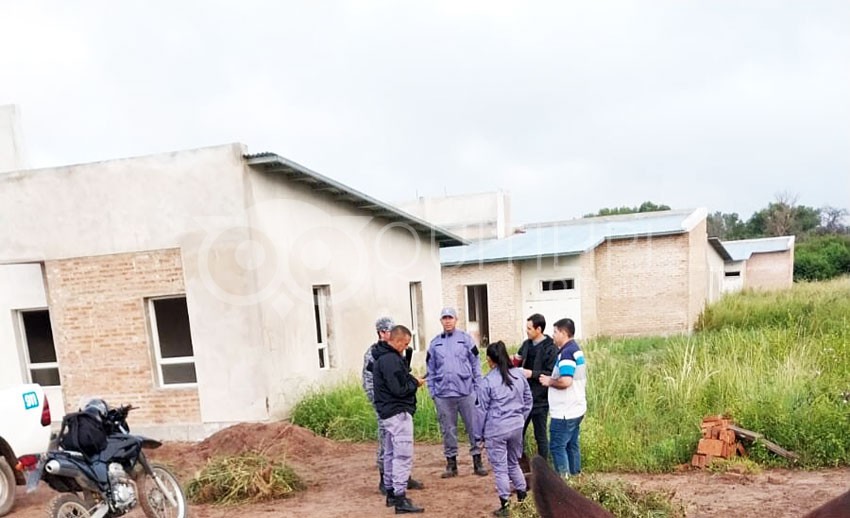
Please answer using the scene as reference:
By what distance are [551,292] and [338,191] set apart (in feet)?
35.2

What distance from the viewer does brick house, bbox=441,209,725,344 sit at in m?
18.3

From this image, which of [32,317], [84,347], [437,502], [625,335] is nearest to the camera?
[437,502]

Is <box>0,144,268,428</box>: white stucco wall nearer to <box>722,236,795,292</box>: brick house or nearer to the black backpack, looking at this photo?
the black backpack

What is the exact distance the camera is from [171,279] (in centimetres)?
840

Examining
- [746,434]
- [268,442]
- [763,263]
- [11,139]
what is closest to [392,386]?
[268,442]

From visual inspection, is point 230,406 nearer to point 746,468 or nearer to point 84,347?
point 84,347

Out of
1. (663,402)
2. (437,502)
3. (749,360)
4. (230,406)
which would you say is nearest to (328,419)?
(230,406)

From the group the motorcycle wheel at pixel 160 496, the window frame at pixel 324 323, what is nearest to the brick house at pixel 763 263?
the window frame at pixel 324 323

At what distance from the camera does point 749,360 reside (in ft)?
26.5

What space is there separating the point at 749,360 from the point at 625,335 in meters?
10.9

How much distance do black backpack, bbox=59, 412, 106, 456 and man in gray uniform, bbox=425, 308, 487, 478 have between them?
3.28m

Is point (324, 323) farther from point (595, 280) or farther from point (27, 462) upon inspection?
point (595, 280)

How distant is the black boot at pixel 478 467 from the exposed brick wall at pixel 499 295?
38.5 ft

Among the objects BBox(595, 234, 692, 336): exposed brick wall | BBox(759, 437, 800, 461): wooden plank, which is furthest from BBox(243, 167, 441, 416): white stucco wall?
BBox(595, 234, 692, 336): exposed brick wall
